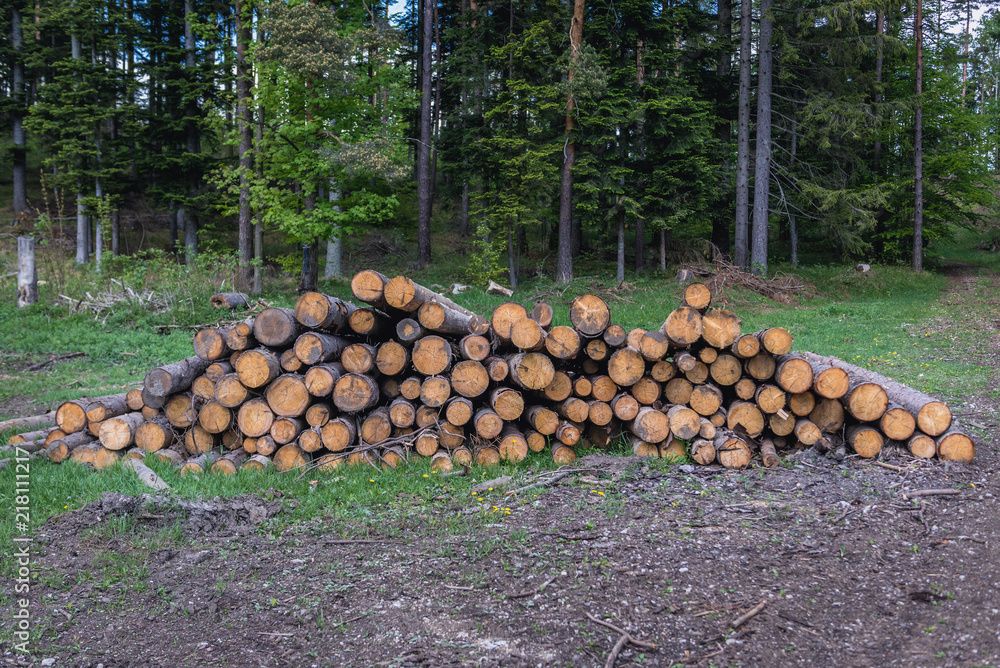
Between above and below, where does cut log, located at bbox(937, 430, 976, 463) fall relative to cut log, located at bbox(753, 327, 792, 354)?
below

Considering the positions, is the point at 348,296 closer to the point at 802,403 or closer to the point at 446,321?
the point at 446,321

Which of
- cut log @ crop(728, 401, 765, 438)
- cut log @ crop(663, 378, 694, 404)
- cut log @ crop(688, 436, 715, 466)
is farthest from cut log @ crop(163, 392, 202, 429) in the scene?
cut log @ crop(728, 401, 765, 438)

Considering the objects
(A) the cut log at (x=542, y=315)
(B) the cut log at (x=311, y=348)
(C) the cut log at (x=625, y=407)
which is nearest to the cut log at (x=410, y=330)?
(B) the cut log at (x=311, y=348)

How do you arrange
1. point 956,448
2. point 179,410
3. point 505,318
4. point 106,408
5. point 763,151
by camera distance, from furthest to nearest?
point 763,151 < point 106,408 < point 179,410 < point 505,318 < point 956,448

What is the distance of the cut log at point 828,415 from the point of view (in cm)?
625

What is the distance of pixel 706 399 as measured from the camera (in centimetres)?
625

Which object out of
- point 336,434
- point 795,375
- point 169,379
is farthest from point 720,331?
point 169,379

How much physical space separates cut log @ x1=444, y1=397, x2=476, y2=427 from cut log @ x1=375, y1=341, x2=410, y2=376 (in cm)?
64

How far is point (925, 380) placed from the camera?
8.84 meters

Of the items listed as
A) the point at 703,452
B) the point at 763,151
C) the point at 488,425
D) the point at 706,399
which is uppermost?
the point at 763,151

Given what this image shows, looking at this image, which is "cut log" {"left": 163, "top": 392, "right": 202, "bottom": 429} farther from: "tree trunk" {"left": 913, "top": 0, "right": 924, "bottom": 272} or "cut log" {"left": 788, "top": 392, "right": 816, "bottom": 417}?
"tree trunk" {"left": 913, "top": 0, "right": 924, "bottom": 272}

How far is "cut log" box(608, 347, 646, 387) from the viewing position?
6.23 meters

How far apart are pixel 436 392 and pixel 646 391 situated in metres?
2.12

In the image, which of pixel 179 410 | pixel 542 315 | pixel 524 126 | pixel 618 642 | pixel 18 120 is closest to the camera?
pixel 618 642
